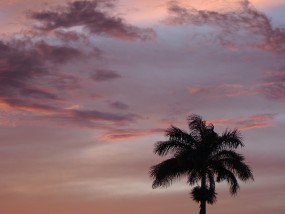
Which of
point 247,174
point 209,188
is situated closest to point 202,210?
point 209,188

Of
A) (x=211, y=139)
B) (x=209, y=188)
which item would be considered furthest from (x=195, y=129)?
(x=209, y=188)

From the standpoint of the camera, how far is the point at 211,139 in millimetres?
58750

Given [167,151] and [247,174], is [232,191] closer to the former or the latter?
[247,174]

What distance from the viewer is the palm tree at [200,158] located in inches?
2292

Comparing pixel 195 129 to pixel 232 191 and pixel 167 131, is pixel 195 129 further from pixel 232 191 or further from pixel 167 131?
pixel 232 191

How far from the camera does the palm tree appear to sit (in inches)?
2292

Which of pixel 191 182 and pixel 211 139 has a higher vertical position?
pixel 211 139

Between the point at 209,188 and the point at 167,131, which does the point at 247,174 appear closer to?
the point at 209,188

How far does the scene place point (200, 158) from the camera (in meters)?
58.3

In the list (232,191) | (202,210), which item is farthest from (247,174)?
(202,210)

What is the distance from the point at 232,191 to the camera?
194 feet

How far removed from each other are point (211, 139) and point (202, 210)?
6.37 meters

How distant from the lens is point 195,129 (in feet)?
196

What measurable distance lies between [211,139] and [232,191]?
16.3ft
